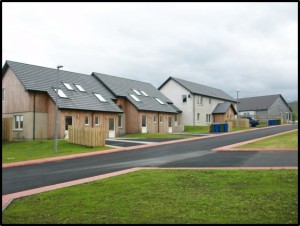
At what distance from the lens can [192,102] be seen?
173 feet

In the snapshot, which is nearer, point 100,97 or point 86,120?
point 86,120

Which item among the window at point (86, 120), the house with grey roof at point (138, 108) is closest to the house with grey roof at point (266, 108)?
the house with grey roof at point (138, 108)

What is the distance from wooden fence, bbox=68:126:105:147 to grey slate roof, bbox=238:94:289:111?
5517 cm

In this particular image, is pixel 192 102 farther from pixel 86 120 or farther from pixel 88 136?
pixel 88 136

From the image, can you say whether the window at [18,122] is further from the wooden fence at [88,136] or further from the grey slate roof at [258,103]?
the grey slate roof at [258,103]

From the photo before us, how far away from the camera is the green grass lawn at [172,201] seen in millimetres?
7465

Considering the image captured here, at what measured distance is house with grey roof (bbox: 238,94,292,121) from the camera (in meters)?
73.5

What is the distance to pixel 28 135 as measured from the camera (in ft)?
104

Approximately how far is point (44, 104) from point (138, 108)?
11154 millimetres

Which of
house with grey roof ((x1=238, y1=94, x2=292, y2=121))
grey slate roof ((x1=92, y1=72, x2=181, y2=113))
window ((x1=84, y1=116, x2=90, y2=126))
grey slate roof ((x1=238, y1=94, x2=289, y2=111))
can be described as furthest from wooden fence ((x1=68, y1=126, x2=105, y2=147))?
grey slate roof ((x1=238, y1=94, x2=289, y2=111))

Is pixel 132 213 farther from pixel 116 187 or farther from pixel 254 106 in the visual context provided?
pixel 254 106

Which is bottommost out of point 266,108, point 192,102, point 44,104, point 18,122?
point 18,122

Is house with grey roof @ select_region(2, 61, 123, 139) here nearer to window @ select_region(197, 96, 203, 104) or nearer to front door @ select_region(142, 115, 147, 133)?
front door @ select_region(142, 115, 147, 133)

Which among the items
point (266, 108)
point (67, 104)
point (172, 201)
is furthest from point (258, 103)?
point (172, 201)
